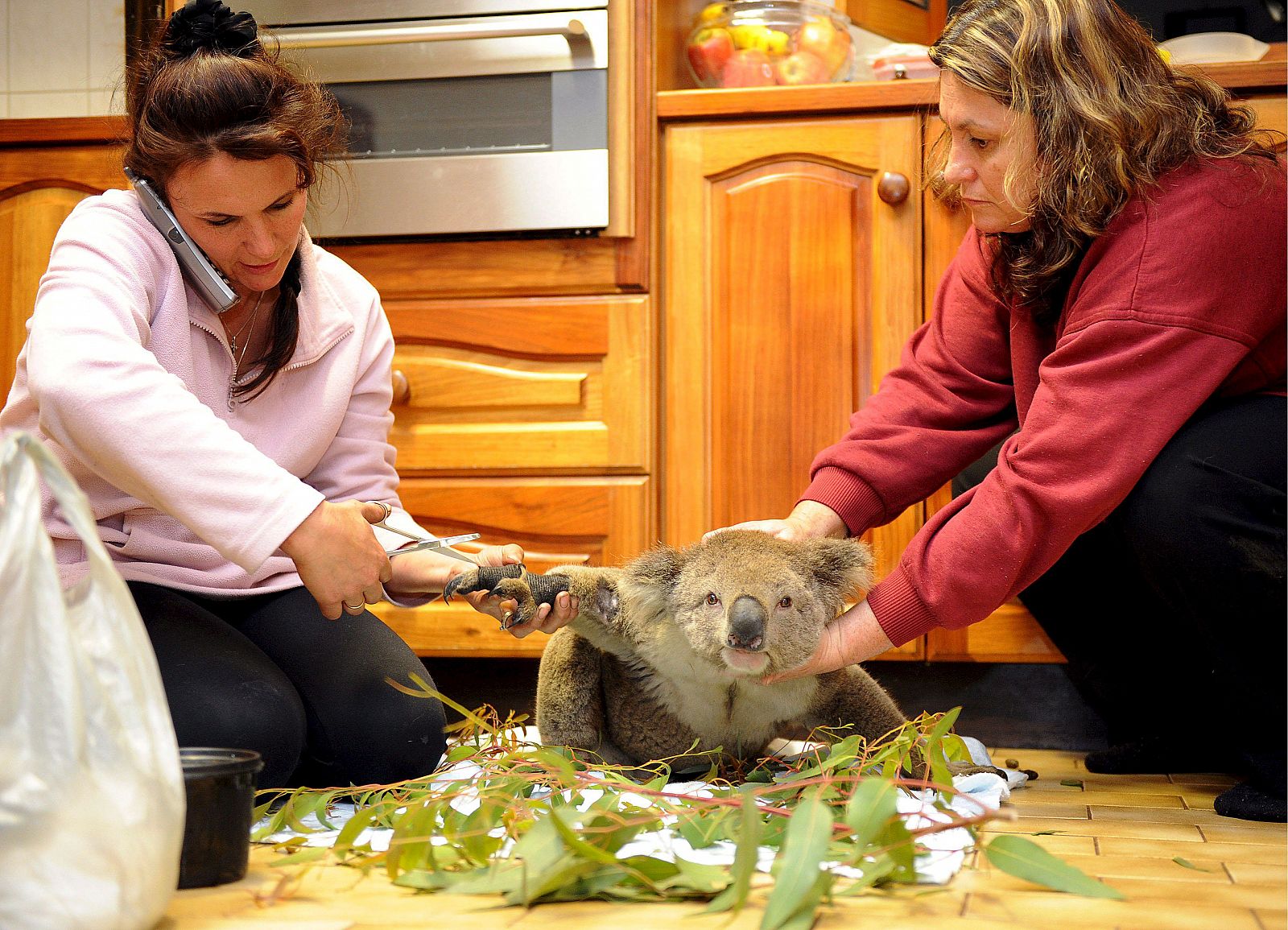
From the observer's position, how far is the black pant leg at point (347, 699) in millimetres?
1613

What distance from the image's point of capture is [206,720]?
54.6 inches

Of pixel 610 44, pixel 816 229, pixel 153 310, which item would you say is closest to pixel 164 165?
pixel 153 310

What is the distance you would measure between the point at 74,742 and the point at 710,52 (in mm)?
2036

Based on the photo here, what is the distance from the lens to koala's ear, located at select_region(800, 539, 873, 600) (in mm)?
1471

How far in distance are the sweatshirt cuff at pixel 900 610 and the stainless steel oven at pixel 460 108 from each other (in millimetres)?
1072

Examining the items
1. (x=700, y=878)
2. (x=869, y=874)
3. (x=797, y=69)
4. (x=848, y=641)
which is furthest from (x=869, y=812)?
(x=797, y=69)

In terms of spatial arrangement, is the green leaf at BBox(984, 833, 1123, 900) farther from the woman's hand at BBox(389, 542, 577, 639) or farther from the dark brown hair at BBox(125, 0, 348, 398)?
the dark brown hair at BBox(125, 0, 348, 398)

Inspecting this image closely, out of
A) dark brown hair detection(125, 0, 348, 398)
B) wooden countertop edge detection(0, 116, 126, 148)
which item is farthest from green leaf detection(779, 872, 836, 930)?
wooden countertop edge detection(0, 116, 126, 148)

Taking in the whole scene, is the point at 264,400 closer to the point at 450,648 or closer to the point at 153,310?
the point at 153,310

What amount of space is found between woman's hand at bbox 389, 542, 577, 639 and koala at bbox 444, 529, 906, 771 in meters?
0.01

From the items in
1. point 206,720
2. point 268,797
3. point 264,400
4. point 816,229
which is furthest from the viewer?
point 816,229

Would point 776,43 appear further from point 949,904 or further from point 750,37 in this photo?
point 949,904

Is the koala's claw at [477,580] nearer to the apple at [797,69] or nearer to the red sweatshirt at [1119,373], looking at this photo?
the red sweatshirt at [1119,373]

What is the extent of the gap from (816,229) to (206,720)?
56.4 inches
